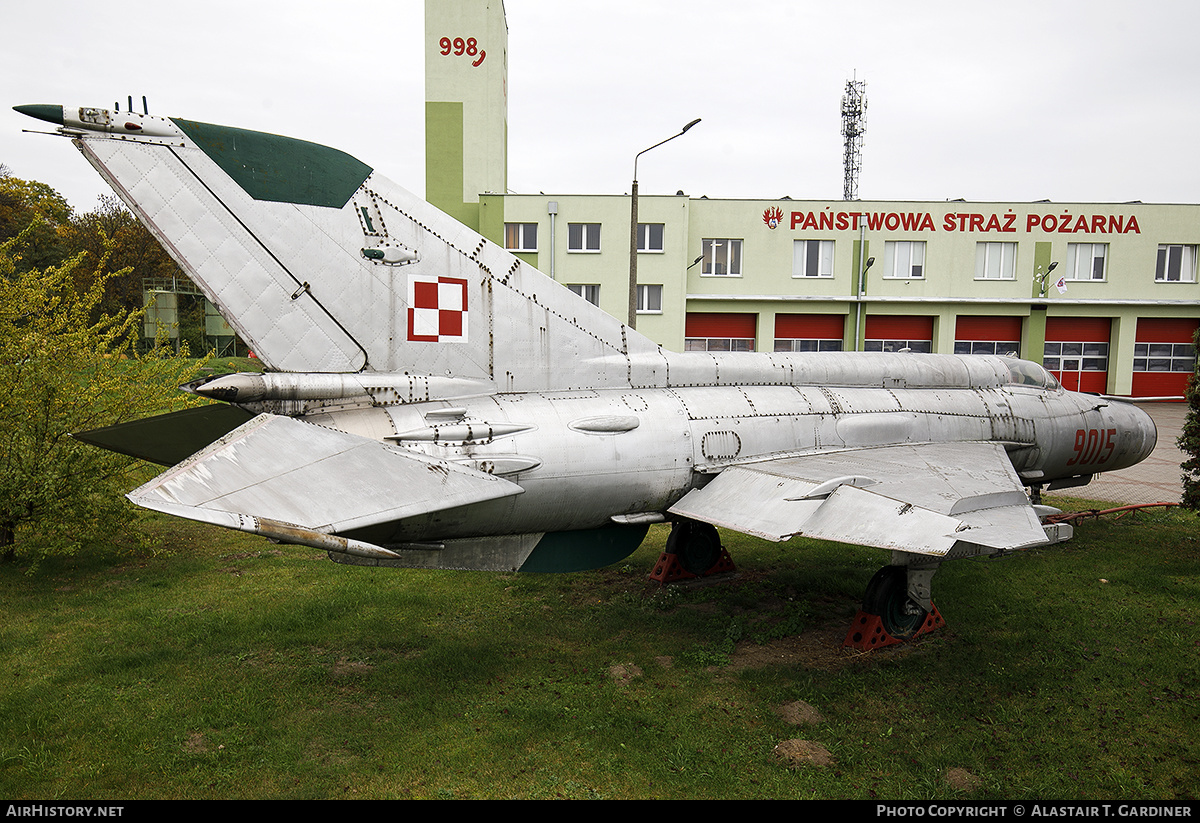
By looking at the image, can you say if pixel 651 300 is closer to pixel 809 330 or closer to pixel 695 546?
pixel 809 330

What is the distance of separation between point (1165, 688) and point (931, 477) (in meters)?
2.83

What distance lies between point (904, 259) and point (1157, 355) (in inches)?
547

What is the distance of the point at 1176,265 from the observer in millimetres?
32344

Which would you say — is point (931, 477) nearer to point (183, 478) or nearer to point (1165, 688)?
point (1165, 688)

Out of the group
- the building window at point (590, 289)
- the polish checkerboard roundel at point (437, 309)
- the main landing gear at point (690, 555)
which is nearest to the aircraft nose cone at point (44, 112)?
the polish checkerboard roundel at point (437, 309)

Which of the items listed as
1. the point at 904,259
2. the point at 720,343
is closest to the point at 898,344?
the point at 904,259

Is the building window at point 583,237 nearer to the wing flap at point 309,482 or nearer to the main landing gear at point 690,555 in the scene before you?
the main landing gear at point 690,555

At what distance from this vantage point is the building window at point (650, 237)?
30.4 meters

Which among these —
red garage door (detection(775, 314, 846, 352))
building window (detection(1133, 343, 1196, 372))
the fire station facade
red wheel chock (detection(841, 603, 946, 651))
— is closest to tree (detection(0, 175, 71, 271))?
the fire station facade

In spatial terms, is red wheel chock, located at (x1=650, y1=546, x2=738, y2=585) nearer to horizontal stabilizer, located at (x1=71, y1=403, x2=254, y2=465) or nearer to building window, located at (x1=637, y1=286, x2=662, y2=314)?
horizontal stabilizer, located at (x1=71, y1=403, x2=254, y2=465)

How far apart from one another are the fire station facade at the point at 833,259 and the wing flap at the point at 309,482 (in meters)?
25.6

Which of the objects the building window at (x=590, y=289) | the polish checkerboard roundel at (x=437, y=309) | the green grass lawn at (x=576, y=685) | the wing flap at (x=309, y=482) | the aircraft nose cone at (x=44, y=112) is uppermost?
the building window at (x=590, y=289)

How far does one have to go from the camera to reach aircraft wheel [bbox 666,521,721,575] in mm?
9492

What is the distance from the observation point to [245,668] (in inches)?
265
